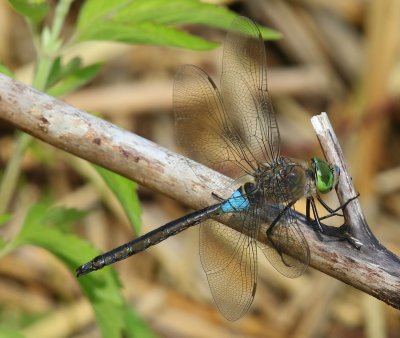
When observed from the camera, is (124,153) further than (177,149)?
No

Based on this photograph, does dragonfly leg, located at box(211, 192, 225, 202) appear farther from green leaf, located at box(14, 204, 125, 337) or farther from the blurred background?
the blurred background

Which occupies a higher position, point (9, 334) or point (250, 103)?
point (250, 103)

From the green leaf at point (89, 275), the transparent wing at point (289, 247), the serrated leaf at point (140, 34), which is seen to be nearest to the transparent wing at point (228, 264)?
the transparent wing at point (289, 247)

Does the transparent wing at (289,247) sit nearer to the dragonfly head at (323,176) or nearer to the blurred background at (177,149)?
the dragonfly head at (323,176)

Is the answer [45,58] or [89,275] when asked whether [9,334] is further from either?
[45,58]

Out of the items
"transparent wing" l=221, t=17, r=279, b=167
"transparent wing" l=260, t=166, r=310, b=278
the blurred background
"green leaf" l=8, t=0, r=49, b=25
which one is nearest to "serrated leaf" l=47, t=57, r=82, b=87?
"green leaf" l=8, t=0, r=49, b=25

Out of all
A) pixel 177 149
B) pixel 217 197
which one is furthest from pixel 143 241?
pixel 177 149
